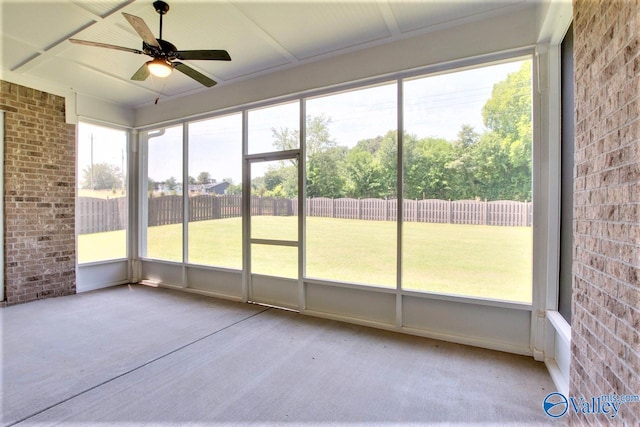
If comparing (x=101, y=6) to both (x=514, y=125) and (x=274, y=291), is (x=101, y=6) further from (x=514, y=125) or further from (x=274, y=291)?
(x=514, y=125)

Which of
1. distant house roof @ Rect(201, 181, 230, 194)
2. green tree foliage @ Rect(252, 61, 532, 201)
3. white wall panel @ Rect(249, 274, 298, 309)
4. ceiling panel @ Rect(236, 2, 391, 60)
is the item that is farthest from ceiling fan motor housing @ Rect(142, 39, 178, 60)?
white wall panel @ Rect(249, 274, 298, 309)

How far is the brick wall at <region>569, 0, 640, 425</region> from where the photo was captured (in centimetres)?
119

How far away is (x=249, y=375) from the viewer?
254 cm

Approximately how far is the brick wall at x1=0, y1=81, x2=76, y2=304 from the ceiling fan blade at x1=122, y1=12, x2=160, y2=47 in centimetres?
347

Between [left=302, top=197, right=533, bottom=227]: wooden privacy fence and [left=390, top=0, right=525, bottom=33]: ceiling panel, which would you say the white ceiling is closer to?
[left=390, top=0, right=525, bottom=33]: ceiling panel

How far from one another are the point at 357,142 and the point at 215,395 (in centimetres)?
301

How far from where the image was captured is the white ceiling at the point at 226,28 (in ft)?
9.37

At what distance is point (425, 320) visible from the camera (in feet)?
10.9

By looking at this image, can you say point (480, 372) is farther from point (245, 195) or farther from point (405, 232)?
point (245, 195)

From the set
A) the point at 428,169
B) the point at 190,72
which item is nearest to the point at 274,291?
the point at 428,169

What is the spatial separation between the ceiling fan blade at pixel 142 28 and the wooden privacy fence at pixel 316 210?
2.35 m

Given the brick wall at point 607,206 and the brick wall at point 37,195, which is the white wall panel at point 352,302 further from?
the brick wall at point 37,195

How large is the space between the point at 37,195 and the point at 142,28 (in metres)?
3.91

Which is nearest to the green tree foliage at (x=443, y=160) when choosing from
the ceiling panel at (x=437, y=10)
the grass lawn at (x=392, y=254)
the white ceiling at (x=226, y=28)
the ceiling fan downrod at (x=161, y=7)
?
the grass lawn at (x=392, y=254)
